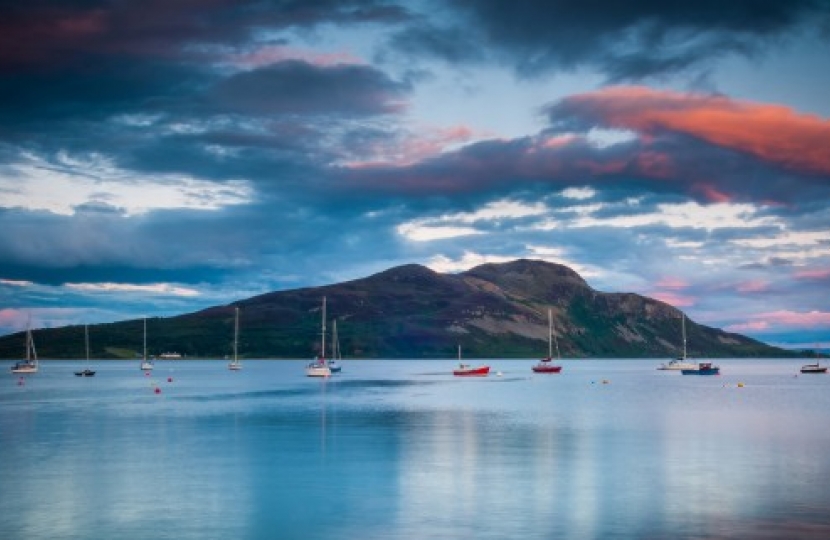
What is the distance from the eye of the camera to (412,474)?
51969 mm

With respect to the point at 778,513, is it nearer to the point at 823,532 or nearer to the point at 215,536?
the point at 823,532

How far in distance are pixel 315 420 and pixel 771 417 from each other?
149ft

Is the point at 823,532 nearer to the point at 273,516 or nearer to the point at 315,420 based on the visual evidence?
the point at 273,516

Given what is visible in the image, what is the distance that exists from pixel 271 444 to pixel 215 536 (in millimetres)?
32328

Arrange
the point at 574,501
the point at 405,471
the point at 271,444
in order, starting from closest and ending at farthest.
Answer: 1. the point at 574,501
2. the point at 405,471
3. the point at 271,444

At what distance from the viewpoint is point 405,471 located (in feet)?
175

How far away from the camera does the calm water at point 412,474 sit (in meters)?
37.7

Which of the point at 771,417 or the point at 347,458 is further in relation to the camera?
the point at 771,417

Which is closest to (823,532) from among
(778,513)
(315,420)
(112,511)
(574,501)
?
(778,513)

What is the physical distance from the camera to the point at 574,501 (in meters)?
43.1

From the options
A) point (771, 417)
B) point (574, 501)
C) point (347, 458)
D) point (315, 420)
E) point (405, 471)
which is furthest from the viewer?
point (771, 417)

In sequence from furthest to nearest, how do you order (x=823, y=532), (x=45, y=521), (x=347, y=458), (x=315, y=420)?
(x=315, y=420)
(x=347, y=458)
(x=45, y=521)
(x=823, y=532)

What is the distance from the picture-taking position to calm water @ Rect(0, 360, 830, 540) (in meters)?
37.7

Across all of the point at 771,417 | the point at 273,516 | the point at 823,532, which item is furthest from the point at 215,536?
the point at 771,417
